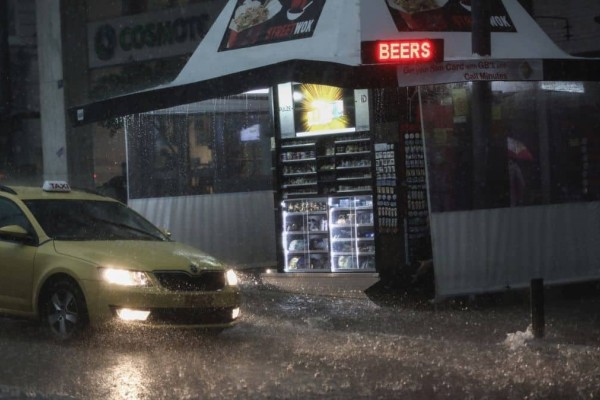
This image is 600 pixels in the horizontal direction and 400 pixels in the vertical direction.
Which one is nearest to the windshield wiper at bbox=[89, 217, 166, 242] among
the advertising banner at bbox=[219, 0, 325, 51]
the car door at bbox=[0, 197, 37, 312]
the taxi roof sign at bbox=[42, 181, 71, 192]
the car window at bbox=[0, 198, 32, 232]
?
the taxi roof sign at bbox=[42, 181, 71, 192]

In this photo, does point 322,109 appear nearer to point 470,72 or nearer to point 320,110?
point 320,110

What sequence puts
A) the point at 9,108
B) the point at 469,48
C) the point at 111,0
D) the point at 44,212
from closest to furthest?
the point at 44,212 < the point at 469,48 < the point at 111,0 < the point at 9,108

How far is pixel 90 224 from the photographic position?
10062 millimetres

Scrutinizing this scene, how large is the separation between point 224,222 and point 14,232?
6.13 m

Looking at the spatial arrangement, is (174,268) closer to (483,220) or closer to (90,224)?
(90,224)

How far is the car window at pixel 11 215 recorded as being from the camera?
31.9ft

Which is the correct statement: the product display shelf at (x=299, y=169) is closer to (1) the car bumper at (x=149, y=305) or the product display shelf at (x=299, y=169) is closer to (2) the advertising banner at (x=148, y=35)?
(1) the car bumper at (x=149, y=305)

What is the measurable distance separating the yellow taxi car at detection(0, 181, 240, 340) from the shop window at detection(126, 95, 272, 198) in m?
4.74

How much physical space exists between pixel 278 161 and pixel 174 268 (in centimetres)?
449

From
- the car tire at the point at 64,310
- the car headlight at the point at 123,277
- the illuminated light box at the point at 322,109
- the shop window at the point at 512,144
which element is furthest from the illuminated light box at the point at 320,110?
the car tire at the point at 64,310

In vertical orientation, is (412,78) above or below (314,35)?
below

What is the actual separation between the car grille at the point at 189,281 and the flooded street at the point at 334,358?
1.96ft

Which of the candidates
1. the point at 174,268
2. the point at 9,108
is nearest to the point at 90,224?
the point at 174,268

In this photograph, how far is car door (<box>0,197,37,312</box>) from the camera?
30.6 feet
